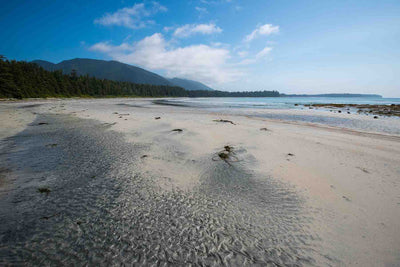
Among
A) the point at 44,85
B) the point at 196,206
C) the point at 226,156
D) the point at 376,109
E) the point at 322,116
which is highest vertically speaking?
the point at 44,85

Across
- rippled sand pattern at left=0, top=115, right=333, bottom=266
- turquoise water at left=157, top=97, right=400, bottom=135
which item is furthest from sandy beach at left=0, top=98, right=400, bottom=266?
turquoise water at left=157, top=97, right=400, bottom=135

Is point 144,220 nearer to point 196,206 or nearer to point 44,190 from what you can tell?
point 196,206

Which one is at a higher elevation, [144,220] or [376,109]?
[376,109]

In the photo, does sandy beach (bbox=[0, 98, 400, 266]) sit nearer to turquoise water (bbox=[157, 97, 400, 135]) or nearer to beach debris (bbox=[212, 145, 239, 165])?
beach debris (bbox=[212, 145, 239, 165])

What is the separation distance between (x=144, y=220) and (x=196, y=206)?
1.29 meters

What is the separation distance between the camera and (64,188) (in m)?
4.89

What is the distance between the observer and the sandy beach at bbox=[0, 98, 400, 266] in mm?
3027

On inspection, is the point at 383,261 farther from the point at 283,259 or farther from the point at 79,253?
the point at 79,253

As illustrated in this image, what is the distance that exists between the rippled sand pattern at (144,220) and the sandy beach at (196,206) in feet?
0.07

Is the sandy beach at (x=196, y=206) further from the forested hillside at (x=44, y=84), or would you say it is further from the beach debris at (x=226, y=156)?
the forested hillside at (x=44, y=84)

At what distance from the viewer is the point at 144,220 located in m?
3.75

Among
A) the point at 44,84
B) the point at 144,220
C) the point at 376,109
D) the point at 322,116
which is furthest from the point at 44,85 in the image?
the point at 376,109

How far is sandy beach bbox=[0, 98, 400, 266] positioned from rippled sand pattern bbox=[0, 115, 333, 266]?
0.9 inches

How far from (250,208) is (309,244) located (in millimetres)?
1364
